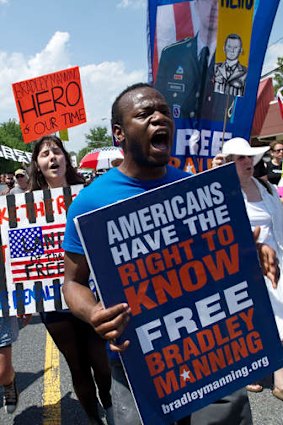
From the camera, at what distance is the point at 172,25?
3.13m

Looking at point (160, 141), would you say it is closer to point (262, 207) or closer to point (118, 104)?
point (118, 104)

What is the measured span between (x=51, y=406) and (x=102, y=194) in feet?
7.30

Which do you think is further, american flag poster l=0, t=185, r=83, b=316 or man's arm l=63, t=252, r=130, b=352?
american flag poster l=0, t=185, r=83, b=316

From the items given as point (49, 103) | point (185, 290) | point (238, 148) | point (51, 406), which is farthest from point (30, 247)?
point (49, 103)

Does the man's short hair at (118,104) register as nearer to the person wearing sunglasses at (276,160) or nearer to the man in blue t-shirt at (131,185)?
the man in blue t-shirt at (131,185)

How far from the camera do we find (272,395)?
10.7 ft

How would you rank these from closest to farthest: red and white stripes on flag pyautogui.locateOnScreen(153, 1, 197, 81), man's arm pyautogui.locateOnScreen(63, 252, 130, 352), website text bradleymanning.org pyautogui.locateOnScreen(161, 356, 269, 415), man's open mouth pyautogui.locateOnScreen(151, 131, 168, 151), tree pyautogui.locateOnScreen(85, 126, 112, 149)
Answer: man's arm pyautogui.locateOnScreen(63, 252, 130, 352)
website text bradleymanning.org pyautogui.locateOnScreen(161, 356, 269, 415)
man's open mouth pyautogui.locateOnScreen(151, 131, 168, 151)
red and white stripes on flag pyautogui.locateOnScreen(153, 1, 197, 81)
tree pyautogui.locateOnScreen(85, 126, 112, 149)

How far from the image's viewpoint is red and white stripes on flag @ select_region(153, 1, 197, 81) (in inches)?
122

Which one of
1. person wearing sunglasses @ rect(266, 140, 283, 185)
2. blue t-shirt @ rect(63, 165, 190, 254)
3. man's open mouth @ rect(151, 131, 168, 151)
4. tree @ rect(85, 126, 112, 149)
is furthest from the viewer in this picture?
tree @ rect(85, 126, 112, 149)

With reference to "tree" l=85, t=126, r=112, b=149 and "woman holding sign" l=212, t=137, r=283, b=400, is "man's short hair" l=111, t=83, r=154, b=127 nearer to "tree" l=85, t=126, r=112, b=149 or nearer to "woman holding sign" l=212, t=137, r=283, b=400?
"woman holding sign" l=212, t=137, r=283, b=400

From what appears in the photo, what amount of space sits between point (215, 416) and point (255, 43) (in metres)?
2.61

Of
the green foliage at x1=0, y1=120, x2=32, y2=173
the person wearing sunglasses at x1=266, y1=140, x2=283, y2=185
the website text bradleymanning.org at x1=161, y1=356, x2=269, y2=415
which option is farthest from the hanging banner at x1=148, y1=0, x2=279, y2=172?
the green foliage at x1=0, y1=120, x2=32, y2=173

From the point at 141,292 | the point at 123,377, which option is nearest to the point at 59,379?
the point at 123,377

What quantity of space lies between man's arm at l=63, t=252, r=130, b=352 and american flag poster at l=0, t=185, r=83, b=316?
99cm
